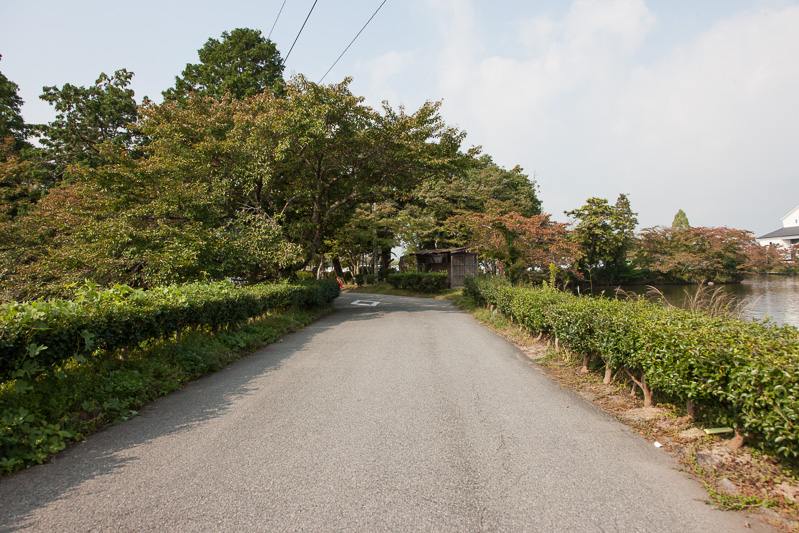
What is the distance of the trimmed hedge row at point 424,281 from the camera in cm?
2620

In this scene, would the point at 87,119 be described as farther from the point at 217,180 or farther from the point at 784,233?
the point at 784,233

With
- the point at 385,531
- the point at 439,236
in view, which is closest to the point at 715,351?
the point at 385,531

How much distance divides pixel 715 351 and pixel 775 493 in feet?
3.17

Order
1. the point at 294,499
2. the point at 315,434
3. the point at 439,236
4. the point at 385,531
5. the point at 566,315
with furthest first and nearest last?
the point at 439,236 < the point at 566,315 < the point at 315,434 < the point at 294,499 < the point at 385,531

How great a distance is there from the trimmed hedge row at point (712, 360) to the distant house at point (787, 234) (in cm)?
4631

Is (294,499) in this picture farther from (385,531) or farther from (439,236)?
(439,236)

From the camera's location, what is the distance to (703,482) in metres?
2.92

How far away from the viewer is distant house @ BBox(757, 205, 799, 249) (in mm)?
40062

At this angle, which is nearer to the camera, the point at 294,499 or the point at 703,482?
the point at 294,499

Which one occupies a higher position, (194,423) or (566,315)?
(566,315)

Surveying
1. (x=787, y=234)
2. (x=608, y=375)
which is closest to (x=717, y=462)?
(x=608, y=375)

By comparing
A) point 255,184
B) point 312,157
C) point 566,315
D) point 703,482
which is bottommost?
point 703,482

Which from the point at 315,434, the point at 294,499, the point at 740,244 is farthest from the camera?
the point at 740,244

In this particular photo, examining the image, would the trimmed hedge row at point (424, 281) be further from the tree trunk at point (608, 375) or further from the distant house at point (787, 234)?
the distant house at point (787, 234)
